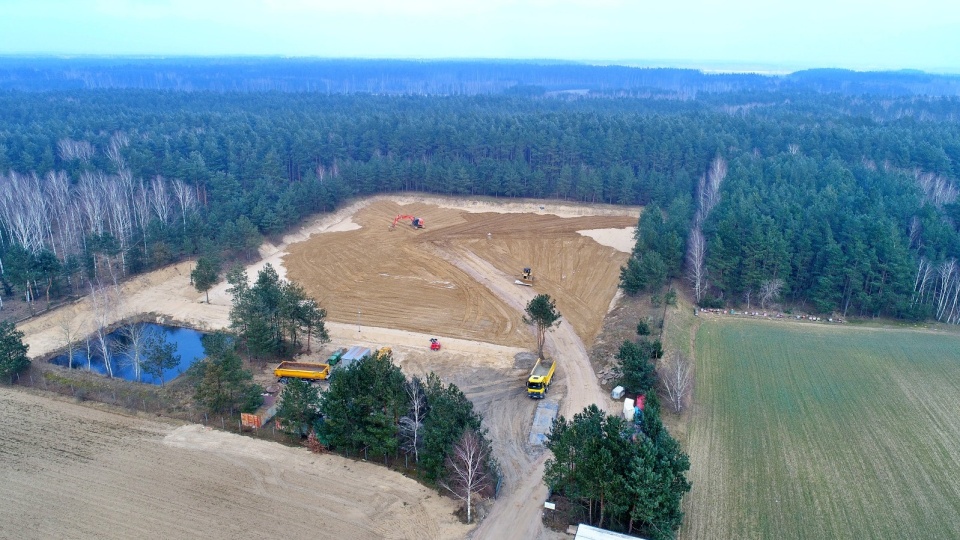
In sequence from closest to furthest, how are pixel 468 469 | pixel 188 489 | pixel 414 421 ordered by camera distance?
pixel 468 469 → pixel 188 489 → pixel 414 421

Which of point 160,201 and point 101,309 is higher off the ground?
point 160,201

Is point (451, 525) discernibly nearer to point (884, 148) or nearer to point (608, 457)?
point (608, 457)

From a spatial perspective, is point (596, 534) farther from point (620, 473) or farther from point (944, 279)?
point (944, 279)

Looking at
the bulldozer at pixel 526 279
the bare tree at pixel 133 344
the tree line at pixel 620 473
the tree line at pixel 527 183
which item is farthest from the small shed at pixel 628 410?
the bare tree at pixel 133 344

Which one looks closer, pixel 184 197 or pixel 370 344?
pixel 370 344

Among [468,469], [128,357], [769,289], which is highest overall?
[769,289]

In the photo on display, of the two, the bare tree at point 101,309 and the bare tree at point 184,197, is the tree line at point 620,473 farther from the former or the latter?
the bare tree at point 184,197

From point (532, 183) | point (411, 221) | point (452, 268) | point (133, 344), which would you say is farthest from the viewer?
point (532, 183)

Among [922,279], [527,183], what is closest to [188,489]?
[922,279]

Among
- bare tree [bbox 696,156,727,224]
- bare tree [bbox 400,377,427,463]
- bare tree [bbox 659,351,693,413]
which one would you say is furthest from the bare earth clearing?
bare tree [bbox 696,156,727,224]
